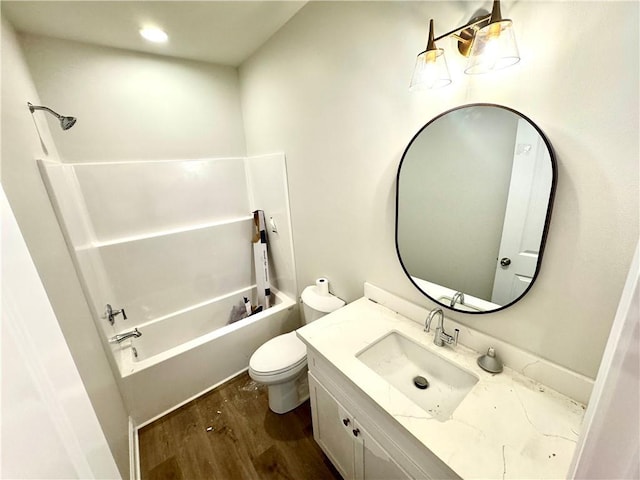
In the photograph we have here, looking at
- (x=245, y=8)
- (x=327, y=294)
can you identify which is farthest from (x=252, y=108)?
(x=327, y=294)

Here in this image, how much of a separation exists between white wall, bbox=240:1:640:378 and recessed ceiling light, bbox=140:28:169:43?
655mm

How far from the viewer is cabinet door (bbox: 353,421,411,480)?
94 cm

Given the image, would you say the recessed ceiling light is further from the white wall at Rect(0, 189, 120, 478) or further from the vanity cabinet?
the vanity cabinet

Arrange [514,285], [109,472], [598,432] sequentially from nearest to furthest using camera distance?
[598,432], [109,472], [514,285]

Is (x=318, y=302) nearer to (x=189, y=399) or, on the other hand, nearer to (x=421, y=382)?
(x=421, y=382)

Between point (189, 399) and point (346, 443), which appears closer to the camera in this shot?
point (346, 443)

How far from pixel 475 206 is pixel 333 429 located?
1234 millimetres

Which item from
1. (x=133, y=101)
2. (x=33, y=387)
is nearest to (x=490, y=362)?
(x=33, y=387)

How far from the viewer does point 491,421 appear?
83cm

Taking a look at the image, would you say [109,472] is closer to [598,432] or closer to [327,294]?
[598,432]

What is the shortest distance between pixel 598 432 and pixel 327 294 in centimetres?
161

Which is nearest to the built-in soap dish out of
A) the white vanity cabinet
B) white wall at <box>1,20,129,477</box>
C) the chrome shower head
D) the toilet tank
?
the white vanity cabinet

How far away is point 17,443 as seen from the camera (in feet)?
1.13

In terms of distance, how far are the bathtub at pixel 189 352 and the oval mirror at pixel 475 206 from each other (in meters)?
1.37
